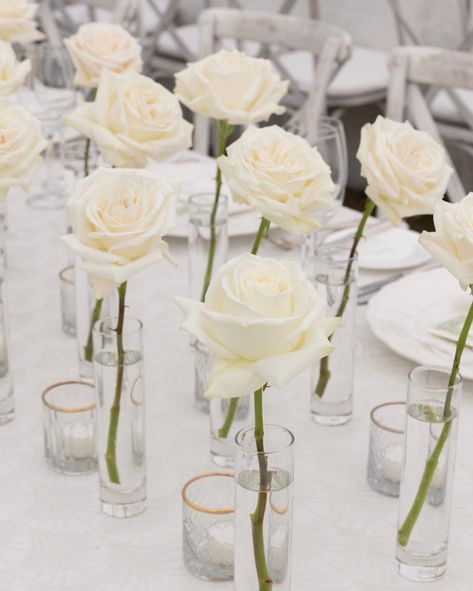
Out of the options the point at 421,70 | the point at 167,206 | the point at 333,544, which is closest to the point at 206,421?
the point at 333,544

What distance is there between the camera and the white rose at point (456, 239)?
85 centimetres

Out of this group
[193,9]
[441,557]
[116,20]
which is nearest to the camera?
[441,557]

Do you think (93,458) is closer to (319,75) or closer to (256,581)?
(256,581)

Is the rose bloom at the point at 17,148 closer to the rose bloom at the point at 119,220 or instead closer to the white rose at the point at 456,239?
the rose bloom at the point at 119,220

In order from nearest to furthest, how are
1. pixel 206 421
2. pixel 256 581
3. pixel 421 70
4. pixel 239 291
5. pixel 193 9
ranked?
pixel 239 291 → pixel 256 581 → pixel 206 421 → pixel 421 70 → pixel 193 9

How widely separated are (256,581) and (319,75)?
1.70 m

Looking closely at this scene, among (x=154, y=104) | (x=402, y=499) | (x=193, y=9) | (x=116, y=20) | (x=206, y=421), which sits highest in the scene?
(x=154, y=104)

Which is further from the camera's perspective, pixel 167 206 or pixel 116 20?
pixel 116 20

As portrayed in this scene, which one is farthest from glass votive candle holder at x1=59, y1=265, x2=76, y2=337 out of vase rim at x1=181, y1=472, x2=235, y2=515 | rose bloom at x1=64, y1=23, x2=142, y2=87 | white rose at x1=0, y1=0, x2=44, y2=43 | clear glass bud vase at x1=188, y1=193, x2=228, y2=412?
white rose at x1=0, y1=0, x2=44, y2=43

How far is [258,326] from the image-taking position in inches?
28.3

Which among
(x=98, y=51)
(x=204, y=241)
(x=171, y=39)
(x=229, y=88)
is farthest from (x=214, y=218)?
(x=171, y=39)

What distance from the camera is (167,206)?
3.04 ft

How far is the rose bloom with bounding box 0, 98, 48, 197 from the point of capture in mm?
1149

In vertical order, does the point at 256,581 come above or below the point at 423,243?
below
